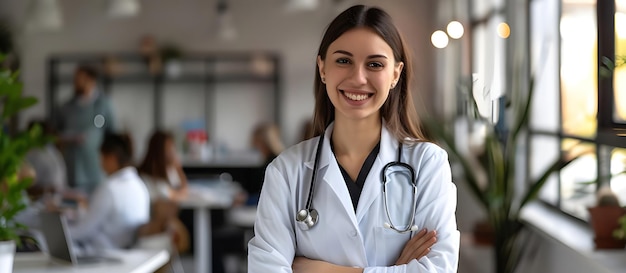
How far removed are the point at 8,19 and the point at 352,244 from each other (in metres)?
9.61

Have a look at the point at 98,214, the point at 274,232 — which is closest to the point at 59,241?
the point at 98,214

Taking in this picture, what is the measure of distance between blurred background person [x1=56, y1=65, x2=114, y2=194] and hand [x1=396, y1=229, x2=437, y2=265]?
670 centimetres

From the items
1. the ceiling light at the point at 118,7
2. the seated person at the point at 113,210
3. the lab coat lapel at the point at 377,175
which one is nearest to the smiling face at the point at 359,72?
the lab coat lapel at the point at 377,175

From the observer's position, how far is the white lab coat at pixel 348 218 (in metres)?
1.95

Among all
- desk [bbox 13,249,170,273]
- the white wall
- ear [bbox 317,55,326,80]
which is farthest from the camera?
the white wall

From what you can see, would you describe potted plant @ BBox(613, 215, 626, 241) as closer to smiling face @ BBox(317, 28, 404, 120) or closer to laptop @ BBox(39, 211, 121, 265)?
smiling face @ BBox(317, 28, 404, 120)

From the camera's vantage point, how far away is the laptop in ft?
12.0

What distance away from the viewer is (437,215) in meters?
1.97

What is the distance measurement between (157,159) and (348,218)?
170 inches

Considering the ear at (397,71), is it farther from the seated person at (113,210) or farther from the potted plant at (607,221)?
the seated person at (113,210)

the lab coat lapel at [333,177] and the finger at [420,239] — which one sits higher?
the lab coat lapel at [333,177]

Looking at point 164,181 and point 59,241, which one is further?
point 164,181

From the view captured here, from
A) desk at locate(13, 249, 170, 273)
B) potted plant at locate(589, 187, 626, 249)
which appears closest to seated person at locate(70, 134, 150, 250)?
desk at locate(13, 249, 170, 273)

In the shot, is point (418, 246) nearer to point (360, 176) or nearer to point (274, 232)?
point (360, 176)
